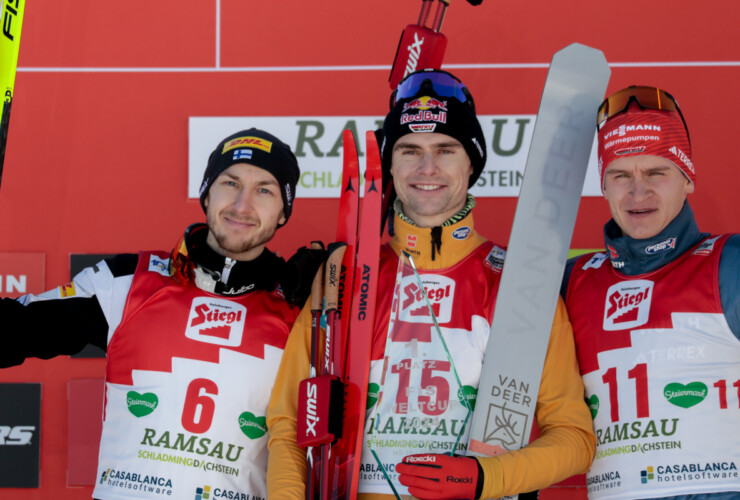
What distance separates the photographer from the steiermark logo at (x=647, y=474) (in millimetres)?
1771

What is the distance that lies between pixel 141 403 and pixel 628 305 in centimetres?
132

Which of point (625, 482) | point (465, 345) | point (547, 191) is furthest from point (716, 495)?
point (547, 191)

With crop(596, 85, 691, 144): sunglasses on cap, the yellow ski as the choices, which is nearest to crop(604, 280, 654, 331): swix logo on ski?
crop(596, 85, 691, 144): sunglasses on cap

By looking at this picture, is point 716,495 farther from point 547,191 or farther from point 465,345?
point 547,191

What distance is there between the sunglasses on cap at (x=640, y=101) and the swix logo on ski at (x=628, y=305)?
1.46ft

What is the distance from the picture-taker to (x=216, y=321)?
2.02 metres

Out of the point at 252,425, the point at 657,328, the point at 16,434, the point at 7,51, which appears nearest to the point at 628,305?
the point at 657,328

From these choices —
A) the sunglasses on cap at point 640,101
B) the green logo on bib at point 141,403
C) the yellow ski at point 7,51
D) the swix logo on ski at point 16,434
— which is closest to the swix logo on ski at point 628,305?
the sunglasses on cap at point 640,101

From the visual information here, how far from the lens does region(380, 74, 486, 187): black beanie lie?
2023 millimetres

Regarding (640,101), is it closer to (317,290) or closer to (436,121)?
(436,121)

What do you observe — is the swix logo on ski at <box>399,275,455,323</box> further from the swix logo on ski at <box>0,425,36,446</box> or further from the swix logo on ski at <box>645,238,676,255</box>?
the swix logo on ski at <box>0,425,36,446</box>

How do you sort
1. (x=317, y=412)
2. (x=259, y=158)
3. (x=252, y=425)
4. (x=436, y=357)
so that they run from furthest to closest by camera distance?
(x=259, y=158) → (x=252, y=425) → (x=436, y=357) → (x=317, y=412)

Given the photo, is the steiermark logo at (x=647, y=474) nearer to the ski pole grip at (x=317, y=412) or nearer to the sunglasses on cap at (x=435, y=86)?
the ski pole grip at (x=317, y=412)

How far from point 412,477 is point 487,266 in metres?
0.61
